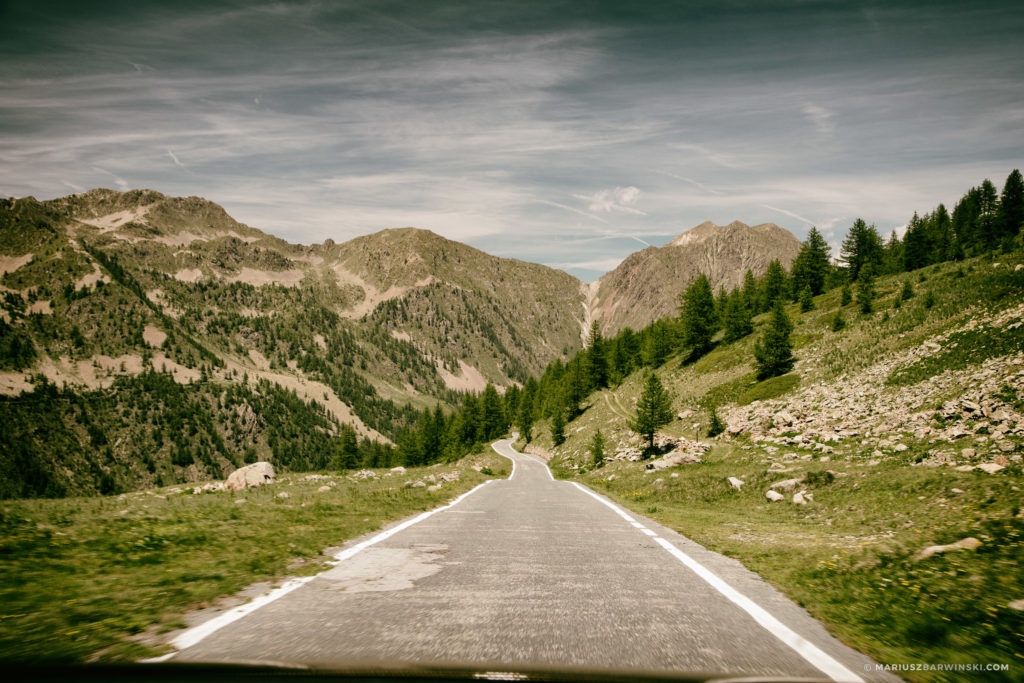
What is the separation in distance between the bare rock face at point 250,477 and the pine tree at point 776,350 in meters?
44.0

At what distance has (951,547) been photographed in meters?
8.10

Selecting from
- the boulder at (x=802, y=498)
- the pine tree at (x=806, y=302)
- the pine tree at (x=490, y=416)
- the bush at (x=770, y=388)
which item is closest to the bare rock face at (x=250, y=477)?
the boulder at (x=802, y=498)

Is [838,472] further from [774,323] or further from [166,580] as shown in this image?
[774,323]

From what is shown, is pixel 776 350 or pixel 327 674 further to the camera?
pixel 776 350

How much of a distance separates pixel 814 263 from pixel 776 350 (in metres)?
46.3

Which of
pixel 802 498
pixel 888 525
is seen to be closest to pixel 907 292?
pixel 802 498

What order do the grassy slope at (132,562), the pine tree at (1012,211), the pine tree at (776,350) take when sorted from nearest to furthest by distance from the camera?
the grassy slope at (132,562) < the pine tree at (776,350) < the pine tree at (1012,211)

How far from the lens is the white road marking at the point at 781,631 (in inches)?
146

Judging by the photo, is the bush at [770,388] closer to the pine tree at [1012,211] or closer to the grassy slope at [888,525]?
the grassy slope at [888,525]

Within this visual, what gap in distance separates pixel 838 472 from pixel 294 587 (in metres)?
17.9

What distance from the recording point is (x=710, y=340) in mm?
72938

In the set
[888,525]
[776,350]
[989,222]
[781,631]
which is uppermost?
[989,222]

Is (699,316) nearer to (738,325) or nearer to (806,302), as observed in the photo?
(738,325)

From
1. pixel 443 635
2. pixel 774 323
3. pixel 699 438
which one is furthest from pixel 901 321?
pixel 443 635
